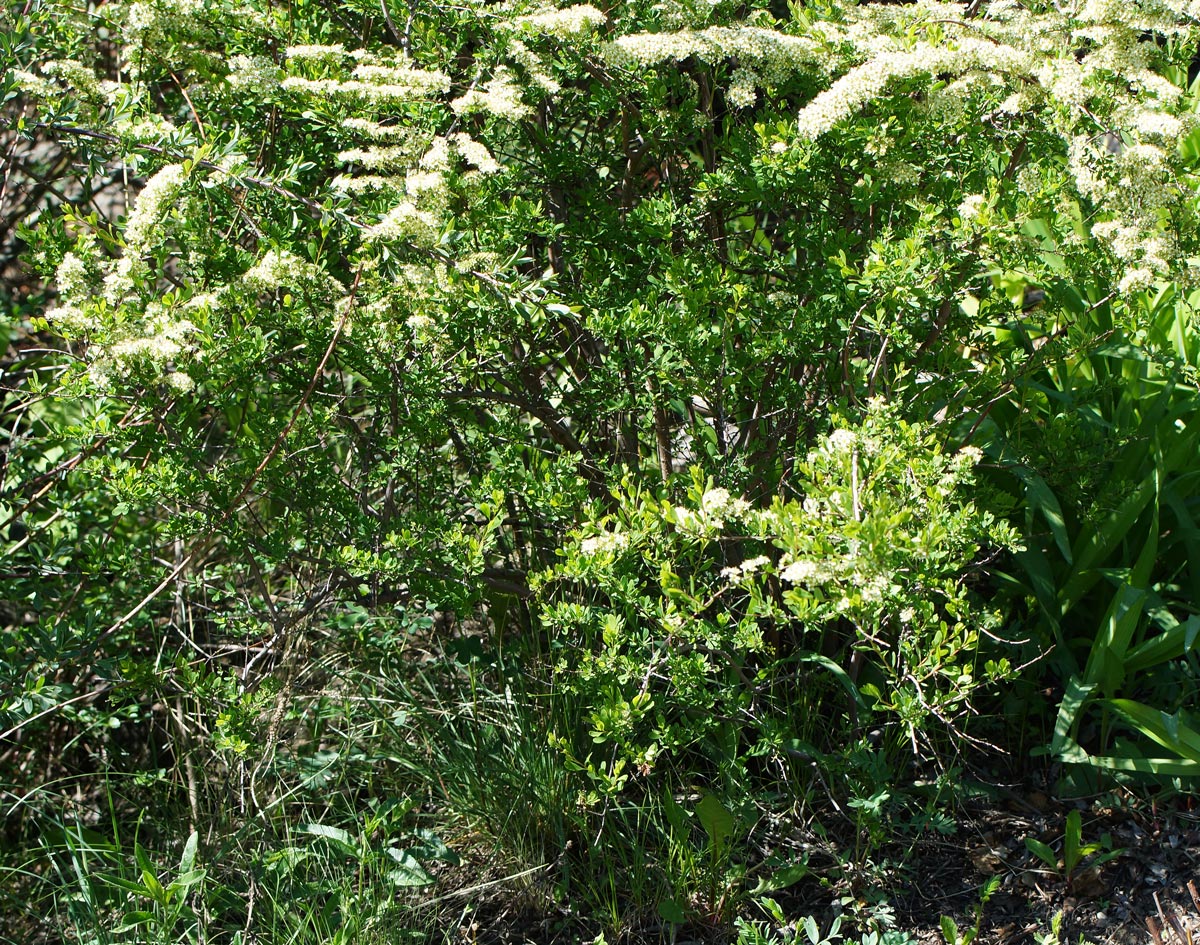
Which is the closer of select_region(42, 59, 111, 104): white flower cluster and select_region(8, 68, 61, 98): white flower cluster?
select_region(8, 68, 61, 98): white flower cluster

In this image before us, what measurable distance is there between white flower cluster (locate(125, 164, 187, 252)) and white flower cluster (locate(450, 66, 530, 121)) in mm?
576

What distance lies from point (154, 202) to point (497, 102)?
0.69 metres

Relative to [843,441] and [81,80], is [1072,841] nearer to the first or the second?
[843,441]

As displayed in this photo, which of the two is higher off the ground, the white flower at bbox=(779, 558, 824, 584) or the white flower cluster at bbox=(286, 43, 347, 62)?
the white flower cluster at bbox=(286, 43, 347, 62)

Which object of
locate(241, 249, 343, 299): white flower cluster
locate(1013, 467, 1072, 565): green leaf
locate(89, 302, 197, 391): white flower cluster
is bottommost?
locate(1013, 467, 1072, 565): green leaf

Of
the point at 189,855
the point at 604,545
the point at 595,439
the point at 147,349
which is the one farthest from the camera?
the point at 595,439

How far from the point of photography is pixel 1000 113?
270 centimetres

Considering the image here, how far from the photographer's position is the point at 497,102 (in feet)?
7.57

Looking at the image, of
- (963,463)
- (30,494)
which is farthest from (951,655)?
(30,494)

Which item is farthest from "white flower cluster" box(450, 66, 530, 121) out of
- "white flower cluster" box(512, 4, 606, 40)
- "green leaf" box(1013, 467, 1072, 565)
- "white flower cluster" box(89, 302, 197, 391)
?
"green leaf" box(1013, 467, 1072, 565)

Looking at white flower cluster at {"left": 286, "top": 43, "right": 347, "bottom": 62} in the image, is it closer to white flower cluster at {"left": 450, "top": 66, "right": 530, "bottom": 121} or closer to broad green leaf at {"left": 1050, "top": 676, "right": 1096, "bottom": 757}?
white flower cluster at {"left": 450, "top": 66, "right": 530, "bottom": 121}

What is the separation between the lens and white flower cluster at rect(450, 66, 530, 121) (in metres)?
2.29

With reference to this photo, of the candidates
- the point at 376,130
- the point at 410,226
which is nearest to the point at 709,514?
the point at 410,226

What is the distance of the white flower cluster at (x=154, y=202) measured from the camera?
7.22ft
